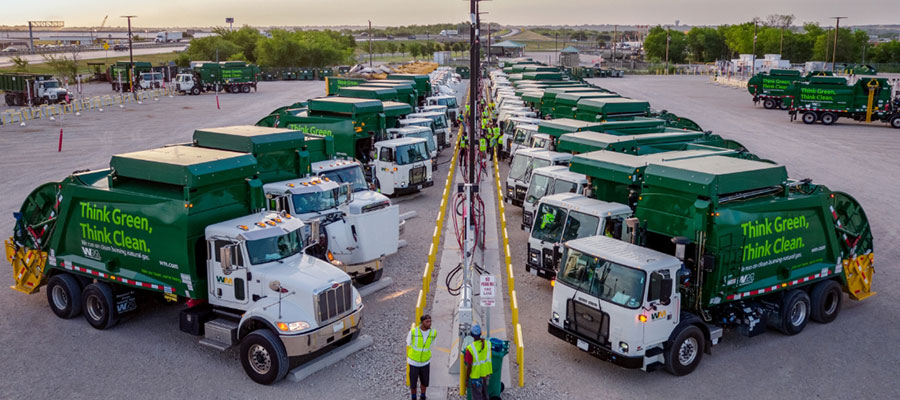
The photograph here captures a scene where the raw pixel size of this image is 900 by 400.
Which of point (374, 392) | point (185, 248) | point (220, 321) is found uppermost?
point (185, 248)

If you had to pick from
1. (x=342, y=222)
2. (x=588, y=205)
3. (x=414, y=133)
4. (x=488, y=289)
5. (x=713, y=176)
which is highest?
(x=713, y=176)

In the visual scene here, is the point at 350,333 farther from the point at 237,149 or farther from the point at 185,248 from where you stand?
the point at 237,149

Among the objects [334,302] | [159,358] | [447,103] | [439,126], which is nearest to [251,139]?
[159,358]

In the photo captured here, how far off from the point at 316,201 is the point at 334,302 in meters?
4.96

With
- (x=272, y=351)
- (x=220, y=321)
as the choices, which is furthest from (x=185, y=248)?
(x=272, y=351)

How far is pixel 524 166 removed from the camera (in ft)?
71.8

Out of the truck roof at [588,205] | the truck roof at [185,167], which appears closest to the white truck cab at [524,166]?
the truck roof at [588,205]

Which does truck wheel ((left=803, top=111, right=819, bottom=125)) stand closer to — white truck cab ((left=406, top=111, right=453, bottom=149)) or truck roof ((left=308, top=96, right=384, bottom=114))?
white truck cab ((left=406, top=111, right=453, bottom=149))

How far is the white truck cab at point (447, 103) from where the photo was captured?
4278 cm

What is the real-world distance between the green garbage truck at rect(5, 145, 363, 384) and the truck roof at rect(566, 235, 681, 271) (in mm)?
4043

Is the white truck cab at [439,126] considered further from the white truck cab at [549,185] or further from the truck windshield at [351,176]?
the white truck cab at [549,185]

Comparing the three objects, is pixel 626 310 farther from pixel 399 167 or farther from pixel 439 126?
pixel 439 126

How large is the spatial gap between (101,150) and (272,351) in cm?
2758

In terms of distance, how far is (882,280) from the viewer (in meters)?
16.2
